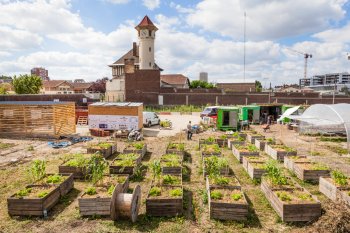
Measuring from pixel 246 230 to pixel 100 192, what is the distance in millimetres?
5040

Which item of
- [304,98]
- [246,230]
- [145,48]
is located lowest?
[246,230]

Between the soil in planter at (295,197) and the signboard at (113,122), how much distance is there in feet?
52.3

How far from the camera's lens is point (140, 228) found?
7613mm

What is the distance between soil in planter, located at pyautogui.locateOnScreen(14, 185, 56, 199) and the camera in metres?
8.55

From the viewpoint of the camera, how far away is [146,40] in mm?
61062

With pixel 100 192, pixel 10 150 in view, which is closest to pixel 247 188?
pixel 100 192

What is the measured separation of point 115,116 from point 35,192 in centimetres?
1451

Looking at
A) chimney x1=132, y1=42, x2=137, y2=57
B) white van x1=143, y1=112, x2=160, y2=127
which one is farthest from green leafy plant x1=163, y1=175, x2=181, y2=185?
chimney x1=132, y1=42, x2=137, y2=57

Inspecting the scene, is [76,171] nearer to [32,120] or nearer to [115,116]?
[115,116]

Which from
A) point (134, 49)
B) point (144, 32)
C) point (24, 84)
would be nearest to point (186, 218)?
point (144, 32)

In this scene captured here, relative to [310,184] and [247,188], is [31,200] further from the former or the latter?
[310,184]

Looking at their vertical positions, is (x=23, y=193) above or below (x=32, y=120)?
below

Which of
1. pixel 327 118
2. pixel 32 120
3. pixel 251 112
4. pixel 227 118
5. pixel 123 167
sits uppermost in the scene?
pixel 251 112

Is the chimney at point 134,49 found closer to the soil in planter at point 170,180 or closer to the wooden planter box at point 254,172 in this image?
the wooden planter box at point 254,172
